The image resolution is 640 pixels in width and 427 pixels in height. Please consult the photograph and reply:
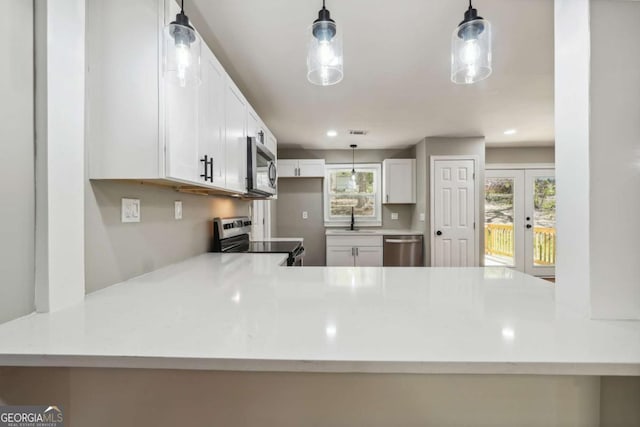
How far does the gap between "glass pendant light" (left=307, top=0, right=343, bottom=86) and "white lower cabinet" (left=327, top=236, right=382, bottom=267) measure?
3513 millimetres

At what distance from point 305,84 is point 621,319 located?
2.40m

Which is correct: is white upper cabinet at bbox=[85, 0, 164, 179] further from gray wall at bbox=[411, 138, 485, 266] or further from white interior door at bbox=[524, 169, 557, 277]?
white interior door at bbox=[524, 169, 557, 277]

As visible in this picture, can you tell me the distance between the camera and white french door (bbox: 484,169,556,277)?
4.96m

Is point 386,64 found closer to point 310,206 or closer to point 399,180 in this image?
point 399,180

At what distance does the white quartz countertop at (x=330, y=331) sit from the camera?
625mm

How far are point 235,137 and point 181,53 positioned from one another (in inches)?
35.0

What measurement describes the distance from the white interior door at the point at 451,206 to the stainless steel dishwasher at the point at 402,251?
24 cm

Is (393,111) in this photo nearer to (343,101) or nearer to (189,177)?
(343,101)

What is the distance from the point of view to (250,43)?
1.88 meters

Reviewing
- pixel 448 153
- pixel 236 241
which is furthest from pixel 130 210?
pixel 448 153

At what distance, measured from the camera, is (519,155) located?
5.03 m

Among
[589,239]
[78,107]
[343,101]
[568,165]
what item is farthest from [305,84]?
[589,239]

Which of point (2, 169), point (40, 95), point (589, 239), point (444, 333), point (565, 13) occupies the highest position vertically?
point (565, 13)

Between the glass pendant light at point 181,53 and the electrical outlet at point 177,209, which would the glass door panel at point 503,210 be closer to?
the electrical outlet at point 177,209
